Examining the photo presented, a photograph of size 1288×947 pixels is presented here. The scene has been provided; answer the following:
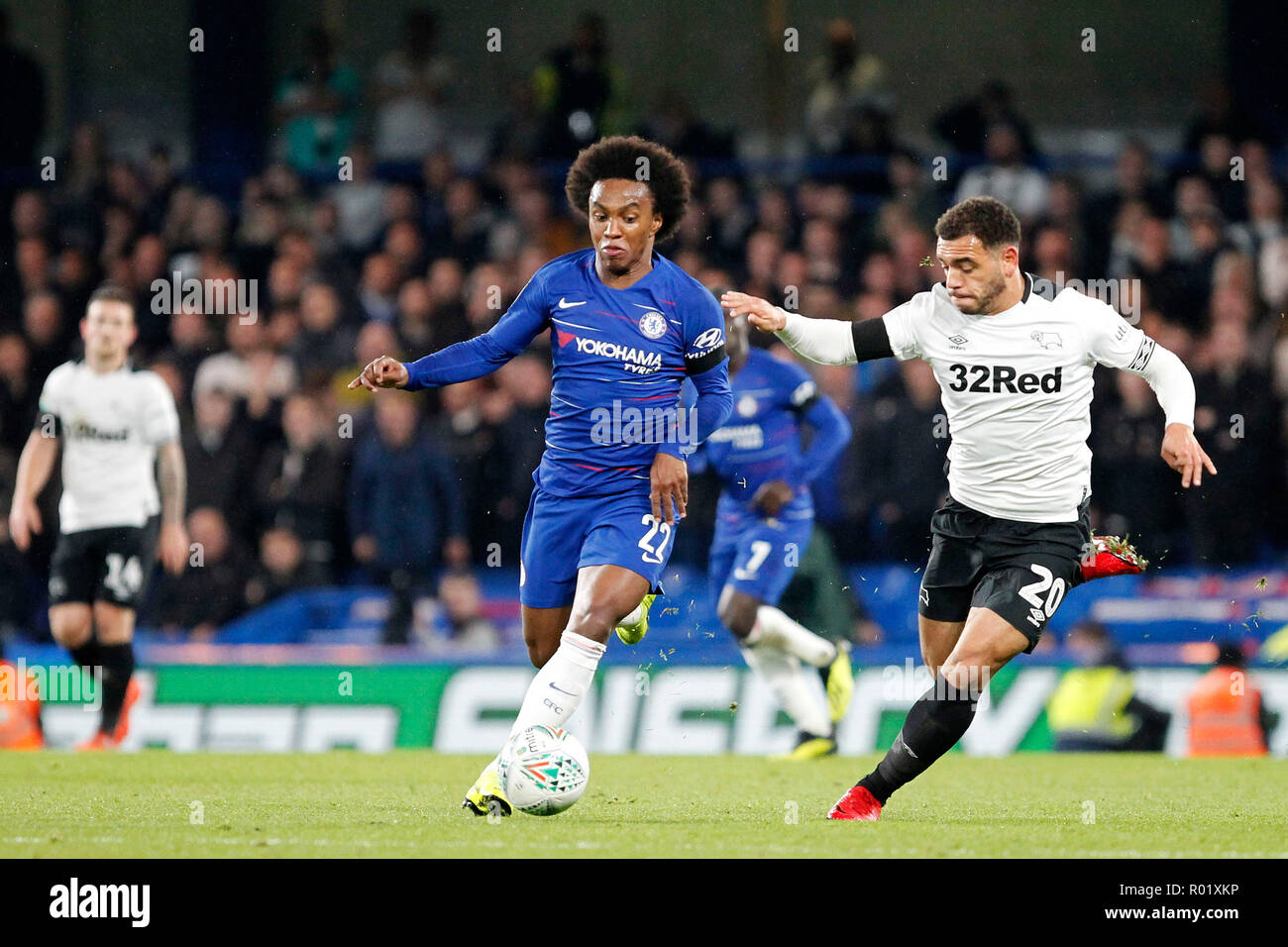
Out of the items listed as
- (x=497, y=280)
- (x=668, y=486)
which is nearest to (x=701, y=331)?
(x=668, y=486)

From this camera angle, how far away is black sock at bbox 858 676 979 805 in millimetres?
6969

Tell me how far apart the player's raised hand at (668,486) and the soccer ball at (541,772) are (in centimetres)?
99

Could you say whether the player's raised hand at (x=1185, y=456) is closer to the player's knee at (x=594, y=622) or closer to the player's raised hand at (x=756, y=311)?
the player's raised hand at (x=756, y=311)

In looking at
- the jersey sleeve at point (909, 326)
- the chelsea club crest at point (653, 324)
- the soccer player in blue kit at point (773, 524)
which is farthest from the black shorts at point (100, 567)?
the jersey sleeve at point (909, 326)

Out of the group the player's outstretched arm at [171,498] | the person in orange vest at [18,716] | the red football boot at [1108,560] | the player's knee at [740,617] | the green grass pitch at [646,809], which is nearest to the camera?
the green grass pitch at [646,809]

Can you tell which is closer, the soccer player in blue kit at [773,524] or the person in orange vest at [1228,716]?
the soccer player in blue kit at [773,524]

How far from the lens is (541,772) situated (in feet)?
22.0

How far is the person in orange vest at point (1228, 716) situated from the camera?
1159 cm

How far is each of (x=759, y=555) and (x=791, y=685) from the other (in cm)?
84

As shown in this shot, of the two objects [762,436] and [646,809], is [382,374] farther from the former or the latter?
[762,436]

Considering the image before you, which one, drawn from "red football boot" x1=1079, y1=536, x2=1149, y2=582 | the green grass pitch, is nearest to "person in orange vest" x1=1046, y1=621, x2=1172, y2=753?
the green grass pitch

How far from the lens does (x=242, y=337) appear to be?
14.6 m

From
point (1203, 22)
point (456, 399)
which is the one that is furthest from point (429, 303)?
point (1203, 22)
